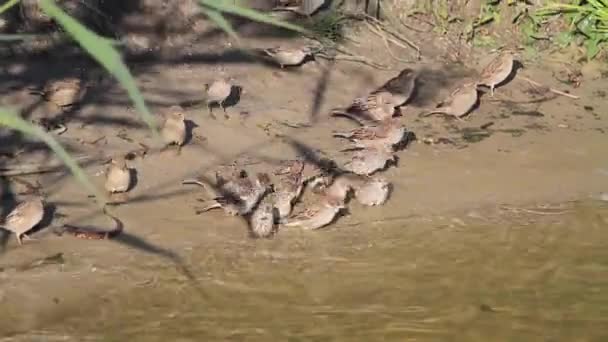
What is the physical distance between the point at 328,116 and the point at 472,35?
1.98 m

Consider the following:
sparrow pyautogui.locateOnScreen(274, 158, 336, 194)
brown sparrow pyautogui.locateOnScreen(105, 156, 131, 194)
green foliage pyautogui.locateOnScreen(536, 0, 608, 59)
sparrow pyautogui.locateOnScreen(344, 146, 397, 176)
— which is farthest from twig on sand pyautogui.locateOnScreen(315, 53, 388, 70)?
brown sparrow pyautogui.locateOnScreen(105, 156, 131, 194)

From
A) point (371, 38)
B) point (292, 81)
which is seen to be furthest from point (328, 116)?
point (371, 38)

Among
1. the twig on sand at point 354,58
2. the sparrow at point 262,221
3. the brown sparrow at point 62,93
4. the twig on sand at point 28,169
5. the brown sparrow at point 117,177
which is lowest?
the sparrow at point 262,221

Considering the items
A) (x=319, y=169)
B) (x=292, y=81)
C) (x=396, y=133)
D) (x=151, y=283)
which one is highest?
(x=292, y=81)

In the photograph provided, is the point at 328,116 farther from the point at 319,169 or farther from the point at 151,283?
the point at 151,283

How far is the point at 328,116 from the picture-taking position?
23.8 feet

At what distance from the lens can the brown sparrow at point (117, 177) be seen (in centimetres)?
594

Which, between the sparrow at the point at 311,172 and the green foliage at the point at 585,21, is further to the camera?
the green foliage at the point at 585,21

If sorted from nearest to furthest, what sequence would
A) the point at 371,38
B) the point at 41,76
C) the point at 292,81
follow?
the point at 41,76 < the point at 292,81 < the point at 371,38

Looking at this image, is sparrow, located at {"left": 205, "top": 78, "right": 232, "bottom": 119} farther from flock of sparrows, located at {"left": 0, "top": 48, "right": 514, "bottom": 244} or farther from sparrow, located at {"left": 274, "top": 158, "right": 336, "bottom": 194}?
sparrow, located at {"left": 274, "top": 158, "right": 336, "bottom": 194}

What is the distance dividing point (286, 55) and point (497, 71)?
1.69 metres

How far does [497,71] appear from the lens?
7.75 metres

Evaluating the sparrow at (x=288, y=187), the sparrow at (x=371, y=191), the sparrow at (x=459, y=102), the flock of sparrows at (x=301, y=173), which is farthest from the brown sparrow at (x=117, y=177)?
the sparrow at (x=459, y=102)

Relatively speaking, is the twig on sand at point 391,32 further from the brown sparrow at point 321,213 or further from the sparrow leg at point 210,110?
the brown sparrow at point 321,213
